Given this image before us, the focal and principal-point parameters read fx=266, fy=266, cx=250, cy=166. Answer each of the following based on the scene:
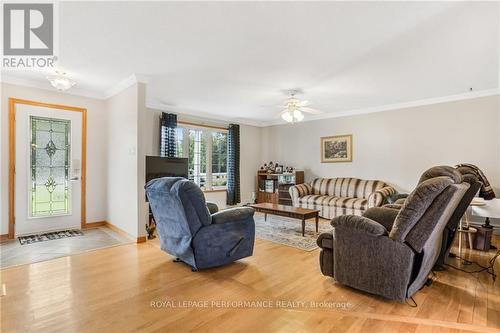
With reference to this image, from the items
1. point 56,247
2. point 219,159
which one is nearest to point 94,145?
point 56,247

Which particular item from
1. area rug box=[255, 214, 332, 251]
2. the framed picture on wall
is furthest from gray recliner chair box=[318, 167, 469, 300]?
the framed picture on wall

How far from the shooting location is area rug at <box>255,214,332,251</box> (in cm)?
399

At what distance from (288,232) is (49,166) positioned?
419 cm

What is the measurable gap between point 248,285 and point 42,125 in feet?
14.0

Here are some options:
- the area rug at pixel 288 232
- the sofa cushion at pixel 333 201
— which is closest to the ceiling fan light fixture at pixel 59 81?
the area rug at pixel 288 232

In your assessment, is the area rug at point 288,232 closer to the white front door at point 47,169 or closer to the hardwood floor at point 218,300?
the hardwood floor at point 218,300

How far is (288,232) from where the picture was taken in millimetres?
4637

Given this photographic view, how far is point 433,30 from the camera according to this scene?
2.57 meters

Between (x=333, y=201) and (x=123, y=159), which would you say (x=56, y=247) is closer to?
(x=123, y=159)

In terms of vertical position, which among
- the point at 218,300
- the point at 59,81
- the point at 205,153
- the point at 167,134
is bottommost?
the point at 218,300

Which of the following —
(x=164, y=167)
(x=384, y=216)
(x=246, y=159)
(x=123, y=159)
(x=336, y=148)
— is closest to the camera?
(x=384, y=216)

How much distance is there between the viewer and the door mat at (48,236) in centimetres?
401

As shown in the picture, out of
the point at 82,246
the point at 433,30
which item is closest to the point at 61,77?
the point at 82,246

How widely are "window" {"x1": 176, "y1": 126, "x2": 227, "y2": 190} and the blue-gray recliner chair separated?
10.6 feet
